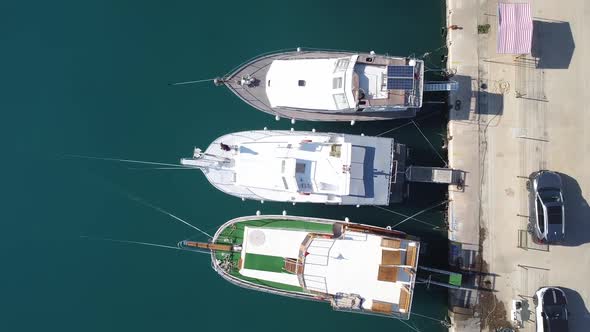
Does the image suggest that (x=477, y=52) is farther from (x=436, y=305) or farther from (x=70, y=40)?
(x=70, y=40)

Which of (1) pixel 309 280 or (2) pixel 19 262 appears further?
(2) pixel 19 262

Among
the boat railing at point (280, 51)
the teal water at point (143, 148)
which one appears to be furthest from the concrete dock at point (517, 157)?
the boat railing at point (280, 51)

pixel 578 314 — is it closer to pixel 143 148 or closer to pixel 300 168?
pixel 300 168

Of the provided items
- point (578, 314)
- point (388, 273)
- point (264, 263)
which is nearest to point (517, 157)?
point (578, 314)

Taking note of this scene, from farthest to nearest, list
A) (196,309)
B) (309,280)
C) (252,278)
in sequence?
(196,309)
(252,278)
(309,280)

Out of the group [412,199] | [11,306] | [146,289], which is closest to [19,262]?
[11,306]

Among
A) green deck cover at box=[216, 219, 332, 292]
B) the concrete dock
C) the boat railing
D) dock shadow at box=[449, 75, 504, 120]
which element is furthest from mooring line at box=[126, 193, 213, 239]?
dock shadow at box=[449, 75, 504, 120]

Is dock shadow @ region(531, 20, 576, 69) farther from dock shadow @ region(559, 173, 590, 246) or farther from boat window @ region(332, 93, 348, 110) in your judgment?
boat window @ region(332, 93, 348, 110)
